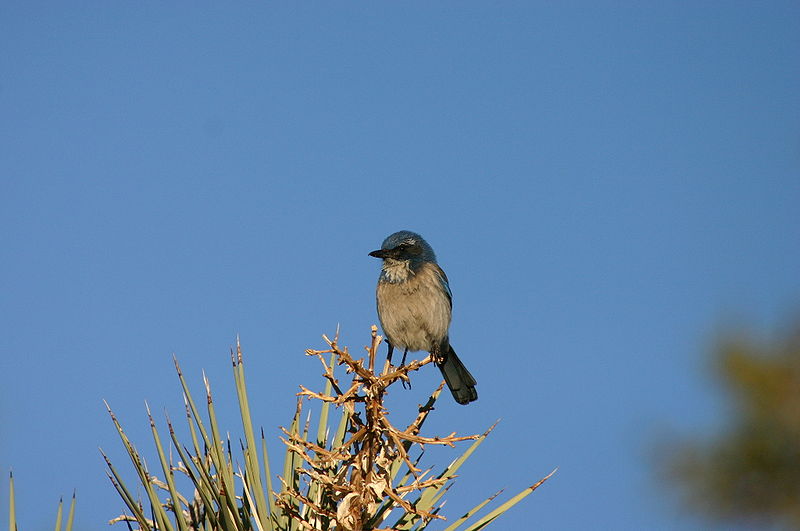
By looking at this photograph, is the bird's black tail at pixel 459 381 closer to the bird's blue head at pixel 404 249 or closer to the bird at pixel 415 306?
the bird at pixel 415 306

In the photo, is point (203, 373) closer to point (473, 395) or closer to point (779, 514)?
point (779, 514)

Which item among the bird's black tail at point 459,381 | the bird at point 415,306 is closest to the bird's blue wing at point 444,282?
the bird at point 415,306

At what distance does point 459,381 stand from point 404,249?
1.07 m

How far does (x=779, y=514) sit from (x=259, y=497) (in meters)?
1.63

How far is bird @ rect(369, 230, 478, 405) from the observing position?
7.36 metres

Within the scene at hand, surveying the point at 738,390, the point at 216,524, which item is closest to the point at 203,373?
the point at 216,524

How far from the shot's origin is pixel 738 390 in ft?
8.79

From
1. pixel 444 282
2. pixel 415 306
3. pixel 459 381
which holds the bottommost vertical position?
pixel 459 381

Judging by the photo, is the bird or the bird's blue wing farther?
the bird's blue wing

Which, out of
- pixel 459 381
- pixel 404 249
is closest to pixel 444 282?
pixel 404 249

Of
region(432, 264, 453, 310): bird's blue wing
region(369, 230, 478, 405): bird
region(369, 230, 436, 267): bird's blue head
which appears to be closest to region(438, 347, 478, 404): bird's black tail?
region(369, 230, 478, 405): bird

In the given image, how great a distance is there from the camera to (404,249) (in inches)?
296

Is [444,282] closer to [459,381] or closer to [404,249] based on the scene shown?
Result: [404,249]

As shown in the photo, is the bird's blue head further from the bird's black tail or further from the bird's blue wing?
the bird's black tail
